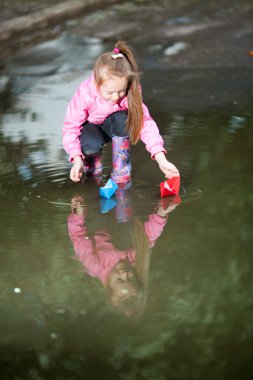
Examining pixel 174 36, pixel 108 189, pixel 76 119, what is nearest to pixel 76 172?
pixel 108 189

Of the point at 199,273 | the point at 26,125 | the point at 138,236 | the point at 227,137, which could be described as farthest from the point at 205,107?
the point at 199,273

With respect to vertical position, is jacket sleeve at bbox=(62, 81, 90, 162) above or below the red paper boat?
above

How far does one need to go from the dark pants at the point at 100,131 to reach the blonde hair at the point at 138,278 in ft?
2.37

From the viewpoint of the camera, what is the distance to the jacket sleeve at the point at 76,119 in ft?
13.6

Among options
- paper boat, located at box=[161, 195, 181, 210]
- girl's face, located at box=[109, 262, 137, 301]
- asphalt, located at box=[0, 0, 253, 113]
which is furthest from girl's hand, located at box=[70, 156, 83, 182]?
asphalt, located at box=[0, 0, 253, 113]

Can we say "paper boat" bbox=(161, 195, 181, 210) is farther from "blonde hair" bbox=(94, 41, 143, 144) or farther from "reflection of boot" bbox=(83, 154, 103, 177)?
"reflection of boot" bbox=(83, 154, 103, 177)

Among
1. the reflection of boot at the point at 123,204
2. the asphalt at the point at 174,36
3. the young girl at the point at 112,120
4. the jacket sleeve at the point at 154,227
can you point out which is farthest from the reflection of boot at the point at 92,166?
the asphalt at the point at 174,36

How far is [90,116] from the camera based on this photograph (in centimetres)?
430

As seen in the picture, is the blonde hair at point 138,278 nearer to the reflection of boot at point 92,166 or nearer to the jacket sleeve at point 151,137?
the jacket sleeve at point 151,137

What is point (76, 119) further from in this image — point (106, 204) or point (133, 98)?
point (106, 204)

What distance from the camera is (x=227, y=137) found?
494cm

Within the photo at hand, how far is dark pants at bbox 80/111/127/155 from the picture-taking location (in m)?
4.19

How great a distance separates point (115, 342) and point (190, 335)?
0.28m

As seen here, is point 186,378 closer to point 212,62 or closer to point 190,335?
point 190,335
